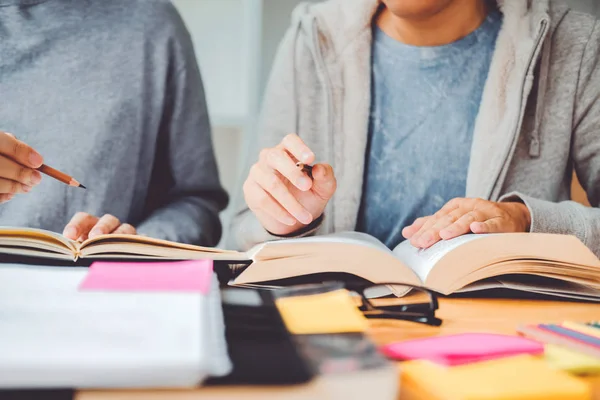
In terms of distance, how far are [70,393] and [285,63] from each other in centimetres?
95

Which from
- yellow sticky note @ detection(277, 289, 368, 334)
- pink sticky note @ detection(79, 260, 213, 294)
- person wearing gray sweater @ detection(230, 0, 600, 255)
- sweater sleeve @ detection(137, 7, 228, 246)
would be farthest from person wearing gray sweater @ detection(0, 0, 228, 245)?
yellow sticky note @ detection(277, 289, 368, 334)

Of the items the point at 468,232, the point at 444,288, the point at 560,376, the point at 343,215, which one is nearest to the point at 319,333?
the point at 560,376

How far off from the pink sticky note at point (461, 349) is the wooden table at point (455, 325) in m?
0.04

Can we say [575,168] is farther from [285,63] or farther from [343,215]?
[285,63]

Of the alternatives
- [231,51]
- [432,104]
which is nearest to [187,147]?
[432,104]

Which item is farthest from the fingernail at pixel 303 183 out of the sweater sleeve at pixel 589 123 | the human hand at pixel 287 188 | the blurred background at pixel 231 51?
the blurred background at pixel 231 51

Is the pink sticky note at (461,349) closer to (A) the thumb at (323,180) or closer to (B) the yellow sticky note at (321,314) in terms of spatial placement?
(B) the yellow sticky note at (321,314)

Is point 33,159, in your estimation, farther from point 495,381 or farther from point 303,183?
point 495,381

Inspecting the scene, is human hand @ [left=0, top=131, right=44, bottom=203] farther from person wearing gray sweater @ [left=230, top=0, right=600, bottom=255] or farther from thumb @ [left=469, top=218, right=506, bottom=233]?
thumb @ [left=469, top=218, right=506, bottom=233]

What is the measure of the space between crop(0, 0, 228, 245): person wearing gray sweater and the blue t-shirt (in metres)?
0.35

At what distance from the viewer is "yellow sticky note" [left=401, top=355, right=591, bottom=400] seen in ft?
1.02

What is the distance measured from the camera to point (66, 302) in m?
0.41

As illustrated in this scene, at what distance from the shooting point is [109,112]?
1.09 metres

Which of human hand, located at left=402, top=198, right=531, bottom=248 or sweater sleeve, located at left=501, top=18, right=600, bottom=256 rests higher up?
sweater sleeve, located at left=501, top=18, right=600, bottom=256
